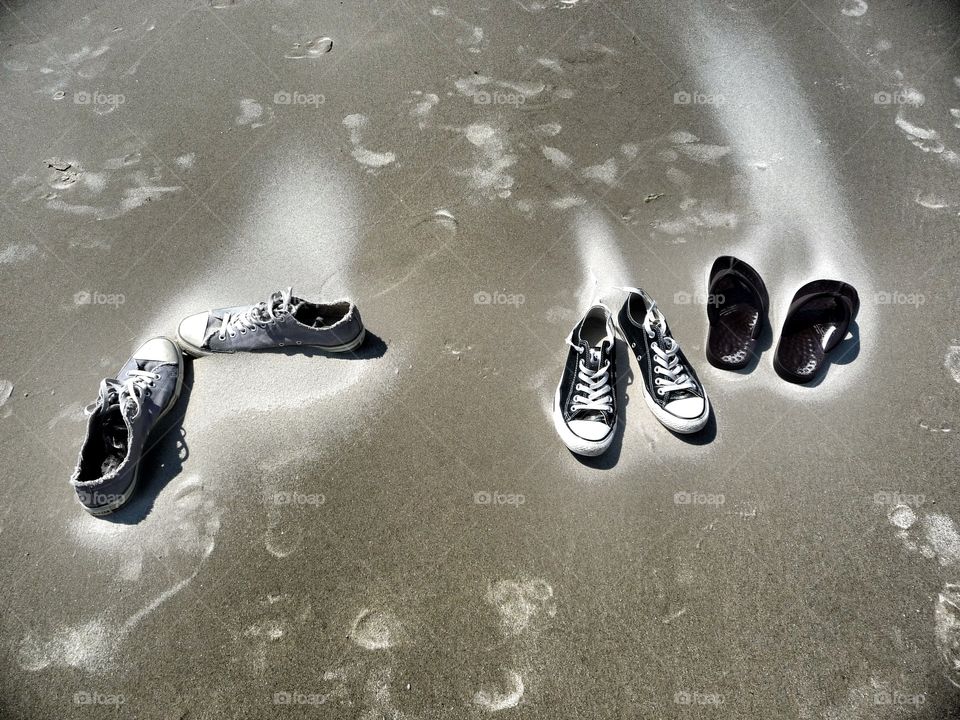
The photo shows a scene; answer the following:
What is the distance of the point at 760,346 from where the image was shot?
3262 mm

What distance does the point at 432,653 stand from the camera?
2447 mm

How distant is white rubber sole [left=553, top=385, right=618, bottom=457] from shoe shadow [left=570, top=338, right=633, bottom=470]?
48mm

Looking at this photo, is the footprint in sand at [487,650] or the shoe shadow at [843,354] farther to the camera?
the shoe shadow at [843,354]

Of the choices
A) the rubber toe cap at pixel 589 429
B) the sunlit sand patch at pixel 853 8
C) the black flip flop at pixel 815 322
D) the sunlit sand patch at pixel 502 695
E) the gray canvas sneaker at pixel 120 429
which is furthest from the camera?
the sunlit sand patch at pixel 853 8

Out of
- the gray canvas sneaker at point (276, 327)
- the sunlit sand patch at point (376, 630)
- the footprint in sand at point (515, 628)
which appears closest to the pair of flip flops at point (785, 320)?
the footprint in sand at point (515, 628)

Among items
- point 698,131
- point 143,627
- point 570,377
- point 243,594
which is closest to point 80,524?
point 143,627

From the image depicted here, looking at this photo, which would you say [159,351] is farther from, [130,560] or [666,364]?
[666,364]

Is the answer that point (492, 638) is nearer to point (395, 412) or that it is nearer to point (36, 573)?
point (395, 412)

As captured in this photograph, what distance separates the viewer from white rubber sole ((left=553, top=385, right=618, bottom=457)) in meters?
2.81

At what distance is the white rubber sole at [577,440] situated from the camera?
2.81m

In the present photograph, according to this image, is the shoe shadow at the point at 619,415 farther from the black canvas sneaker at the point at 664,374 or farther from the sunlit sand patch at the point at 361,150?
the sunlit sand patch at the point at 361,150

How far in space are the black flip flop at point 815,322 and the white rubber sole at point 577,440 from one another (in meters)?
1.18

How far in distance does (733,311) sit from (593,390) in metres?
1.12

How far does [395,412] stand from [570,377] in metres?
1.00
